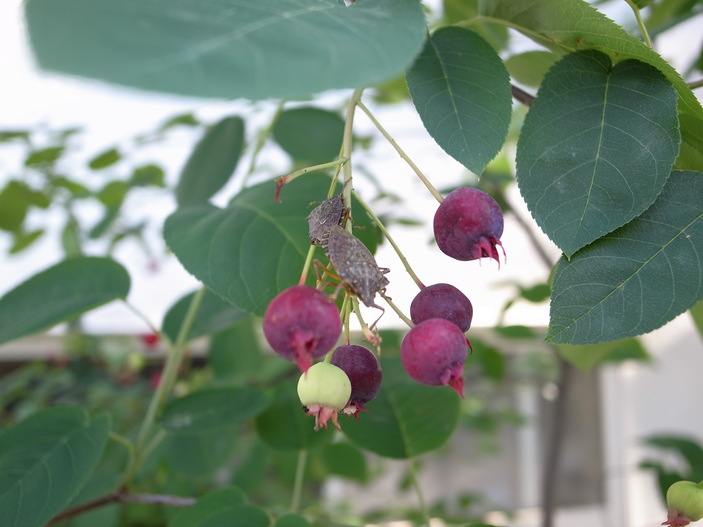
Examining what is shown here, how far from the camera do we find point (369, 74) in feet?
0.80

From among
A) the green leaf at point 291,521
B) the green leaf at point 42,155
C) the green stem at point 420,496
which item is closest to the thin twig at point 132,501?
the green leaf at point 291,521

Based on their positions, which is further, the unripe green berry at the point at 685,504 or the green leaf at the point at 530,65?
the green leaf at the point at 530,65

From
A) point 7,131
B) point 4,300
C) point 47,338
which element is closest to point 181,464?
point 4,300

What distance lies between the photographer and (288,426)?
74 centimetres

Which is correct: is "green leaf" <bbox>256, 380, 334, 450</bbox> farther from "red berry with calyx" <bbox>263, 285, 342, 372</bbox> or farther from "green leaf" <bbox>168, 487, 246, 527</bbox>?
"red berry with calyx" <bbox>263, 285, 342, 372</bbox>

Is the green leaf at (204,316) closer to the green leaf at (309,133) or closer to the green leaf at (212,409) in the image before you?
the green leaf at (212,409)

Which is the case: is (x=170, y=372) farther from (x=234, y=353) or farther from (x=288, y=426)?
(x=234, y=353)

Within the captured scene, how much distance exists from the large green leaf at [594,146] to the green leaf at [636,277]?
0.02 m

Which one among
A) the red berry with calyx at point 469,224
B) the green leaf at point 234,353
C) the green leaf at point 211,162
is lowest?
the red berry with calyx at point 469,224

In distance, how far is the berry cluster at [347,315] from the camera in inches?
11.5

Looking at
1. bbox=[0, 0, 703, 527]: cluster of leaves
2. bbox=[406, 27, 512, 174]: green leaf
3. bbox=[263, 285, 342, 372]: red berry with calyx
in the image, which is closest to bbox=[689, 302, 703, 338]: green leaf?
bbox=[0, 0, 703, 527]: cluster of leaves

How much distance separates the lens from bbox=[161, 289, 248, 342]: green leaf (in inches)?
28.1

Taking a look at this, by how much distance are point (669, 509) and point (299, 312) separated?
0.26 m

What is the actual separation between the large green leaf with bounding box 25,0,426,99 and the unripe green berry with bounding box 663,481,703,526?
0.97 feet
